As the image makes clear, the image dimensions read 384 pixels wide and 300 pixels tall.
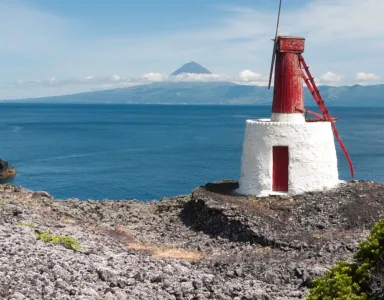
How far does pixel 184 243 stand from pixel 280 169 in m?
6.37

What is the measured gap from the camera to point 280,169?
81.9ft

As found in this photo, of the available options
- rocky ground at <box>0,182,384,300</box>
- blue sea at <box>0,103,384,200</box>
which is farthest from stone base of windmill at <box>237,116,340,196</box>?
blue sea at <box>0,103,384,200</box>

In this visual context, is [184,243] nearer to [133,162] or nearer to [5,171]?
[5,171]

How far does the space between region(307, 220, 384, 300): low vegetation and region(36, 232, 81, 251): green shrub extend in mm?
8102

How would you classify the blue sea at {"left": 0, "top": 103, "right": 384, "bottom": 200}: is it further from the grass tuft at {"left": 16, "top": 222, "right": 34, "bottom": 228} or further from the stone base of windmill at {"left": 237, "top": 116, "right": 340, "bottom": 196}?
the grass tuft at {"left": 16, "top": 222, "right": 34, "bottom": 228}

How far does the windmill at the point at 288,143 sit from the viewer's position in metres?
24.6

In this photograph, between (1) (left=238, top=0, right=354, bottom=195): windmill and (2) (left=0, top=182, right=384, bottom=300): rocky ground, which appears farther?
(1) (left=238, top=0, right=354, bottom=195): windmill

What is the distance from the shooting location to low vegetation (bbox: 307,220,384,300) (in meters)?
11.1

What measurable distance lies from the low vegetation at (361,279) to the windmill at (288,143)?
41.1ft

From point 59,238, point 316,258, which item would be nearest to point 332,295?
point 316,258

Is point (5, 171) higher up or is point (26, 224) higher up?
point (26, 224)

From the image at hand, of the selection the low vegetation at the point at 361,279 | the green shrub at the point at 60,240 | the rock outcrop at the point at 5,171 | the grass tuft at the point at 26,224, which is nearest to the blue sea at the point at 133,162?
the rock outcrop at the point at 5,171

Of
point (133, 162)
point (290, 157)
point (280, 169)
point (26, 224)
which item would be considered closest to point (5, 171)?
point (133, 162)

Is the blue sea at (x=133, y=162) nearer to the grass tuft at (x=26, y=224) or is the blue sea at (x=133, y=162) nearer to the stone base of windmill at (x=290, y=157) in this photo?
the stone base of windmill at (x=290, y=157)
